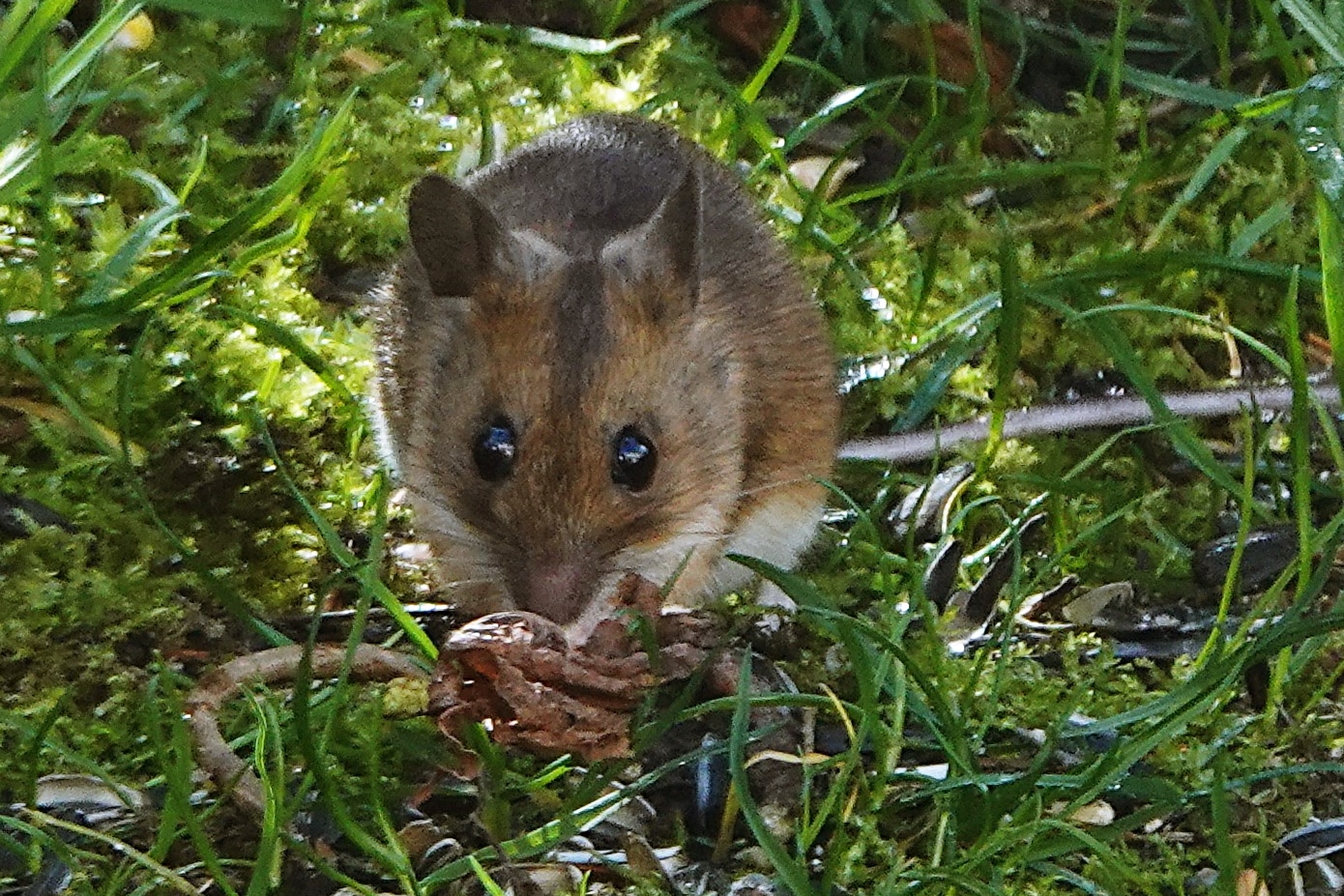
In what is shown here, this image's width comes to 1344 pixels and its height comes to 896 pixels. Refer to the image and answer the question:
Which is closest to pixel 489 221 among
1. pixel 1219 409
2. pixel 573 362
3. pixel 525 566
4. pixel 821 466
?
pixel 573 362

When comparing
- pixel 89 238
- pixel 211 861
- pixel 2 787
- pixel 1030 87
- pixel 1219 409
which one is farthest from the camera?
pixel 1030 87

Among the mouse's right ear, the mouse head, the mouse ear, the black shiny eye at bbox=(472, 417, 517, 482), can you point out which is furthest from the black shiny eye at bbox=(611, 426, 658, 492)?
the mouse's right ear

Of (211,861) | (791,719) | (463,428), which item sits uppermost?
(463,428)

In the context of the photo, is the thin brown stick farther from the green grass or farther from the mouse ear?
the mouse ear

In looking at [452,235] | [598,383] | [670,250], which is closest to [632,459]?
[598,383]

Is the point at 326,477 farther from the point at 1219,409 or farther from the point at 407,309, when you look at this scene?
the point at 1219,409

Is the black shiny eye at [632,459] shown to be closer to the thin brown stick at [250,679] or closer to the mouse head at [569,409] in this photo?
the mouse head at [569,409]

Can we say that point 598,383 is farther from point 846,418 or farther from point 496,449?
point 846,418

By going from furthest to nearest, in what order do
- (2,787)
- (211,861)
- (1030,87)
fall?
(1030,87), (2,787), (211,861)
